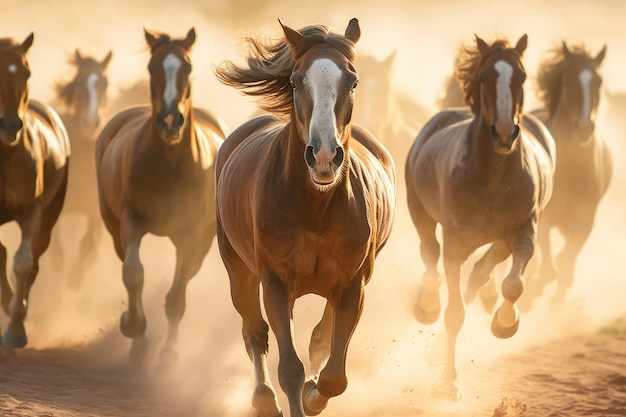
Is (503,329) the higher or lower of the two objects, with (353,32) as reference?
lower

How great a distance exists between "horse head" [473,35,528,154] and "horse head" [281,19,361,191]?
2589mm

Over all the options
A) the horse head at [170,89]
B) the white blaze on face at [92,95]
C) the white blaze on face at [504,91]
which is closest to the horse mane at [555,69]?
the white blaze on face at [504,91]

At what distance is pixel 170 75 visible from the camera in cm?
903

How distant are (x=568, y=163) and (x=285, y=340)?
6.85 meters

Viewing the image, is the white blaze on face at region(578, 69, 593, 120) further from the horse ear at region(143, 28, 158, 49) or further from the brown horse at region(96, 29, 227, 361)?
the horse ear at region(143, 28, 158, 49)

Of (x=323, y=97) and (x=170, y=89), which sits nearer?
(x=323, y=97)

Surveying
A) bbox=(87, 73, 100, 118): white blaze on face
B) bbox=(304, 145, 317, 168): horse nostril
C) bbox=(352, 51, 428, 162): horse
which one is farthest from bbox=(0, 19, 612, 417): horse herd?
bbox=(352, 51, 428, 162): horse

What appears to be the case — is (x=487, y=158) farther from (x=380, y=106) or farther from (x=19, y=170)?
(x=380, y=106)

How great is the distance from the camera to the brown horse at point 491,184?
7.88 metres

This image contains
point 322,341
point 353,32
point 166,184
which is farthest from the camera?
point 166,184

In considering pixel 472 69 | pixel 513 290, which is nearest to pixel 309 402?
pixel 513 290

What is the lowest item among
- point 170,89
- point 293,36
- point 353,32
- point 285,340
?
point 285,340

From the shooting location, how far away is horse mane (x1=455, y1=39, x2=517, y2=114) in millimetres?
8336

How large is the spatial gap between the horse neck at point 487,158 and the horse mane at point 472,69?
0.25 metres
